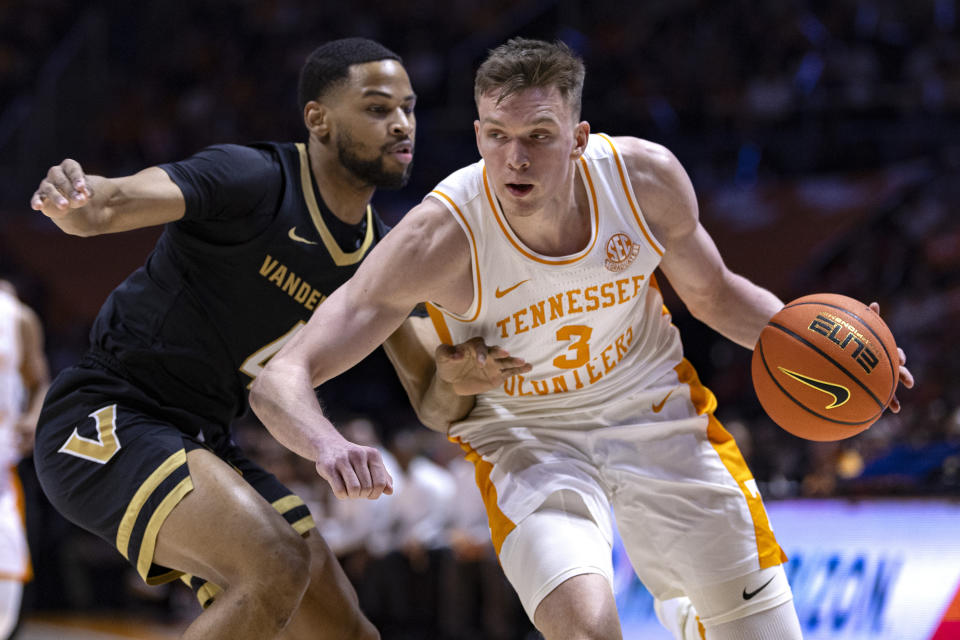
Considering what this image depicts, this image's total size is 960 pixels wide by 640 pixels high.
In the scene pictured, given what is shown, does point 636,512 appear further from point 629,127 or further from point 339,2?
point 339,2

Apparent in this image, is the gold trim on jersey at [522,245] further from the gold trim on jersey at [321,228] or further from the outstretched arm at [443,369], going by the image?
the gold trim on jersey at [321,228]

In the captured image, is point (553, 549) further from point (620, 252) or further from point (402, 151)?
point (402, 151)

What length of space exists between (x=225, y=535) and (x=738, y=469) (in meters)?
1.63

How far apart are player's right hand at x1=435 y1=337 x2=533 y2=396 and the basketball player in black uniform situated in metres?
0.48

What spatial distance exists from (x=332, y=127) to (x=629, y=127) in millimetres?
7068

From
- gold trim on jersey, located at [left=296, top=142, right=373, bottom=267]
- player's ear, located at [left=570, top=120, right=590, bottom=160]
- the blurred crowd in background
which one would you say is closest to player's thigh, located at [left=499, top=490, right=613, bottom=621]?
player's ear, located at [left=570, top=120, right=590, bottom=160]

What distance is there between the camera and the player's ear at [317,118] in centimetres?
376

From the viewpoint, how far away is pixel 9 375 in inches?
221

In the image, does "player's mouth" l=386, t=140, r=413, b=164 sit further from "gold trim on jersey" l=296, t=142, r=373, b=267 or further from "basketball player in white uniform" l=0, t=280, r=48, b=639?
"basketball player in white uniform" l=0, t=280, r=48, b=639

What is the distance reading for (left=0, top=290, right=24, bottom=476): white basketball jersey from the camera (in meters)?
5.44

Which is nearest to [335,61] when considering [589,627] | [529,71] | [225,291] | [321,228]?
[321,228]

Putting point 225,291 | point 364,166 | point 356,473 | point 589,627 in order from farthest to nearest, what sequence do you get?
point 364,166, point 225,291, point 589,627, point 356,473

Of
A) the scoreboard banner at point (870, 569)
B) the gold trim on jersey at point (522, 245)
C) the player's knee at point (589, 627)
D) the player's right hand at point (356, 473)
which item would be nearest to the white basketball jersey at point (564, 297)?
the gold trim on jersey at point (522, 245)

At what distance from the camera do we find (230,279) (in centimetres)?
350
